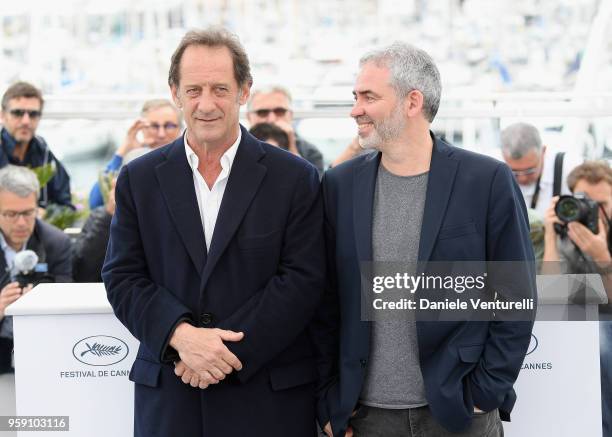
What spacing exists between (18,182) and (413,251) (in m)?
2.73

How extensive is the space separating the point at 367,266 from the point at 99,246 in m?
2.35

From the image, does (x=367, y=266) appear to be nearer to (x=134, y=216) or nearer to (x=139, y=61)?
(x=134, y=216)

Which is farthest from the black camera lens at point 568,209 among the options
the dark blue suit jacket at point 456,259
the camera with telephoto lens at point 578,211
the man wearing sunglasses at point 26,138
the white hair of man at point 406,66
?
the man wearing sunglasses at point 26,138

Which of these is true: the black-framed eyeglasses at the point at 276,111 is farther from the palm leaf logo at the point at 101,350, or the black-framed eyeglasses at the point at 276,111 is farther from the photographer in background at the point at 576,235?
the palm leaf logo at the point at 101,350

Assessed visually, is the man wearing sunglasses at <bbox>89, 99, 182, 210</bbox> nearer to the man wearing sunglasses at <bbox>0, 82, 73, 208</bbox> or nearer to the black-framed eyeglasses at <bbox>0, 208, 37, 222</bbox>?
the man wearing sunglasses at <bbox>0, 82, 73, 208</bbox>

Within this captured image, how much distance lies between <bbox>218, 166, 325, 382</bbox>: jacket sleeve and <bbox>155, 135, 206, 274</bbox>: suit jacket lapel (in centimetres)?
17

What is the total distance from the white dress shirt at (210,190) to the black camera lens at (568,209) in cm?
175

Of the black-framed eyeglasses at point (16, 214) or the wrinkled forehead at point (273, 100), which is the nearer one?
the black-framed eyeglasses at point (16, 214)

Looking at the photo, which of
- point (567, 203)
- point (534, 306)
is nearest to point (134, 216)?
point (534, 306)

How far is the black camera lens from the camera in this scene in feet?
11.9

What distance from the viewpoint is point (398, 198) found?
2277mm

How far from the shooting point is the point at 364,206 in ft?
7.44

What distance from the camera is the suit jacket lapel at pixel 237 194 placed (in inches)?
87.7

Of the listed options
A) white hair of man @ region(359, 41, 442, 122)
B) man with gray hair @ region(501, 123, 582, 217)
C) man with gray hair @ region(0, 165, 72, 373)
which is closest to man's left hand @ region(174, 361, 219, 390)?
white hair of man @ region(359, 41, 442, 122)
